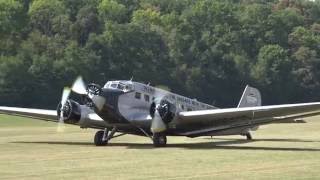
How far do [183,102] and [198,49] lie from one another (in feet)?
303

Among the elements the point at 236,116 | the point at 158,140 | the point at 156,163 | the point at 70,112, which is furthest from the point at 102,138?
the point at 156,163

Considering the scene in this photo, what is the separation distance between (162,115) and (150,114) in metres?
0.78

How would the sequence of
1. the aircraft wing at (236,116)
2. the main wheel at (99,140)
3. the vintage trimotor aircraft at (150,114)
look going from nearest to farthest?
1. the aircraft wing at (236,116)
2. the vintage trimotor aircraft at (150,114)
3. the main wheel at (99,140)

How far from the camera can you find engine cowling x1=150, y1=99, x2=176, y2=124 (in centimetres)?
2948

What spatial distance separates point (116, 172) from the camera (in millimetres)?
18875

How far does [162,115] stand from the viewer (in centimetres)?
2947

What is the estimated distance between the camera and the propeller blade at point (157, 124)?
29.4 meters

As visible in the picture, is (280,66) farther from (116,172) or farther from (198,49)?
(116,172)

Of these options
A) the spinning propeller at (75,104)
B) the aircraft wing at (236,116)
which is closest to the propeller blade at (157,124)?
the aircraft wing at (236,116)

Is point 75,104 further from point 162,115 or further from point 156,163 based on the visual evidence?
point 156,163

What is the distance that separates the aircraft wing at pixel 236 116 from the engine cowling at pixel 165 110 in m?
0.68

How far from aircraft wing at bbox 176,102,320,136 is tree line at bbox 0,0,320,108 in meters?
60.8

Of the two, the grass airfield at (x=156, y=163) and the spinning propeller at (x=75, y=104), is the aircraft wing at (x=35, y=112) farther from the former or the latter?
the grass airfield at (x=156, y=163)

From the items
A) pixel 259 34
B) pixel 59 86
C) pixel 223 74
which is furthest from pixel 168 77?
pixel 259 34
